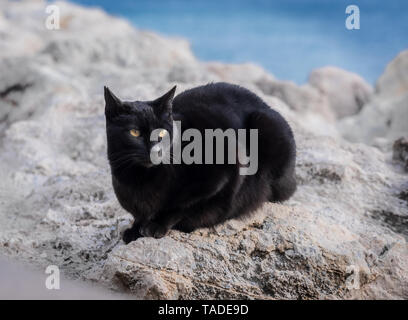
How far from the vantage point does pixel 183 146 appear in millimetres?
1693

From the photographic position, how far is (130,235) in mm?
1752

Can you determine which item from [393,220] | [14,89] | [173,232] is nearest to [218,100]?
[173,232]

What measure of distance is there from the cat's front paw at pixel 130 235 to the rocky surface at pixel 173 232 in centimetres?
3

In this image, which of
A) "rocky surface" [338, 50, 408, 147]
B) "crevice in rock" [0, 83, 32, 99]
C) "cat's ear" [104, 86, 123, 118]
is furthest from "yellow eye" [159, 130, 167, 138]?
"crevice in rock" [0, 83, 32, 99]

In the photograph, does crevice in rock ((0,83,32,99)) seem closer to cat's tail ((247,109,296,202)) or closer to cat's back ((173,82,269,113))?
cat's back ((173,82,269,113))

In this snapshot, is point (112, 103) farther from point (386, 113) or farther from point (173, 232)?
point (386, 113)

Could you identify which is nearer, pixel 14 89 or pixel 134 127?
pixel 134 127

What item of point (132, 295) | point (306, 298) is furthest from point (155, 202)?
point (306, 298)

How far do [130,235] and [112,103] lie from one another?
0.49m

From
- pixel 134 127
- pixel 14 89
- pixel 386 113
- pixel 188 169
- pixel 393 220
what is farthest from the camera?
pixel 386 113

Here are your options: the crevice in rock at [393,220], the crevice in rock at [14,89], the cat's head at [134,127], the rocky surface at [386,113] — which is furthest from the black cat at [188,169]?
the crevice in rock at [14,89]

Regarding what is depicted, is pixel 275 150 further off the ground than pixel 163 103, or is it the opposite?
pixel 163 103

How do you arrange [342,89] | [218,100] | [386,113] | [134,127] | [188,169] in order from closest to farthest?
1. [134,127]
2. [188,169]
3. [218,100]
4. [386,113]
5. [342,89]
